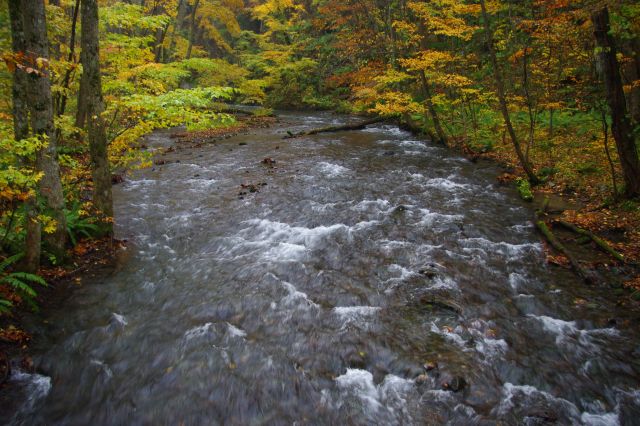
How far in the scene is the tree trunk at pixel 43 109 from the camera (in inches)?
217

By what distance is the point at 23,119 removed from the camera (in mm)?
5996

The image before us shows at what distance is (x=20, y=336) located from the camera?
5.48 meters

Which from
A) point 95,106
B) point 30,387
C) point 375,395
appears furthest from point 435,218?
point 30,387

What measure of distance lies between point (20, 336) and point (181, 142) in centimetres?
1677

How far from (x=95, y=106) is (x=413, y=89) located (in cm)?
2133

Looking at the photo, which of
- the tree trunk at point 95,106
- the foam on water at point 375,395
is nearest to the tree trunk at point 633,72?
the foam on water at point 375,395

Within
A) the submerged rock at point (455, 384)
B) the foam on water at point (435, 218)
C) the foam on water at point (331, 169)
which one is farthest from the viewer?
the foam on water at point (331, 169)

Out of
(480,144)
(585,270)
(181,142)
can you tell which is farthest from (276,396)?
(181,142)

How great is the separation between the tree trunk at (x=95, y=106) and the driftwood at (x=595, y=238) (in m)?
10.6

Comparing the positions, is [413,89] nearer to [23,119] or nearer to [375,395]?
[23,119]

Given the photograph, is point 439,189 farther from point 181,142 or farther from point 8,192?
point 181,142

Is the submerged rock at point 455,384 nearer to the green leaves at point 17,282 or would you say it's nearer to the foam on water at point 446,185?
the green leaves at point 17,282

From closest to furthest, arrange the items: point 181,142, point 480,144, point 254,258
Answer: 1. point 254,258
2. point 480,144
3. point 181,142

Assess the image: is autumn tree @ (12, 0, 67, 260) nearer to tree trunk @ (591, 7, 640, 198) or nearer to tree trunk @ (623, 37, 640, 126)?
tree trunk @ (591, 7, 640, 198)
